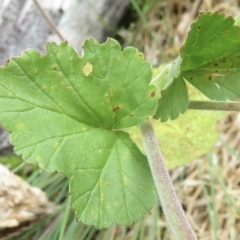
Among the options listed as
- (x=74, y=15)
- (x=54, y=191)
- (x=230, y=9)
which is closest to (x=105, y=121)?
(x=54, y=191)

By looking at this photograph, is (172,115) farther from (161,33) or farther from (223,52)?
(161,33)

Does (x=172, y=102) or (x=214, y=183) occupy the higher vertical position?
(x=172, y=102)

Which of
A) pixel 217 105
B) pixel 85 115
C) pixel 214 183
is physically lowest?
pixel 214 183

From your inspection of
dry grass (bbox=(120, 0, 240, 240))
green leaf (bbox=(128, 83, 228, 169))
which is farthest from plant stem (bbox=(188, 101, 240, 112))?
dry grass (bbox=(120, 0, 240, 240))

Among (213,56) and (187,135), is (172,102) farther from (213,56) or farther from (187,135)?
(187,135)

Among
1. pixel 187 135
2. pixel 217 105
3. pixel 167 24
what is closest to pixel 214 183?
pixel 187 135
